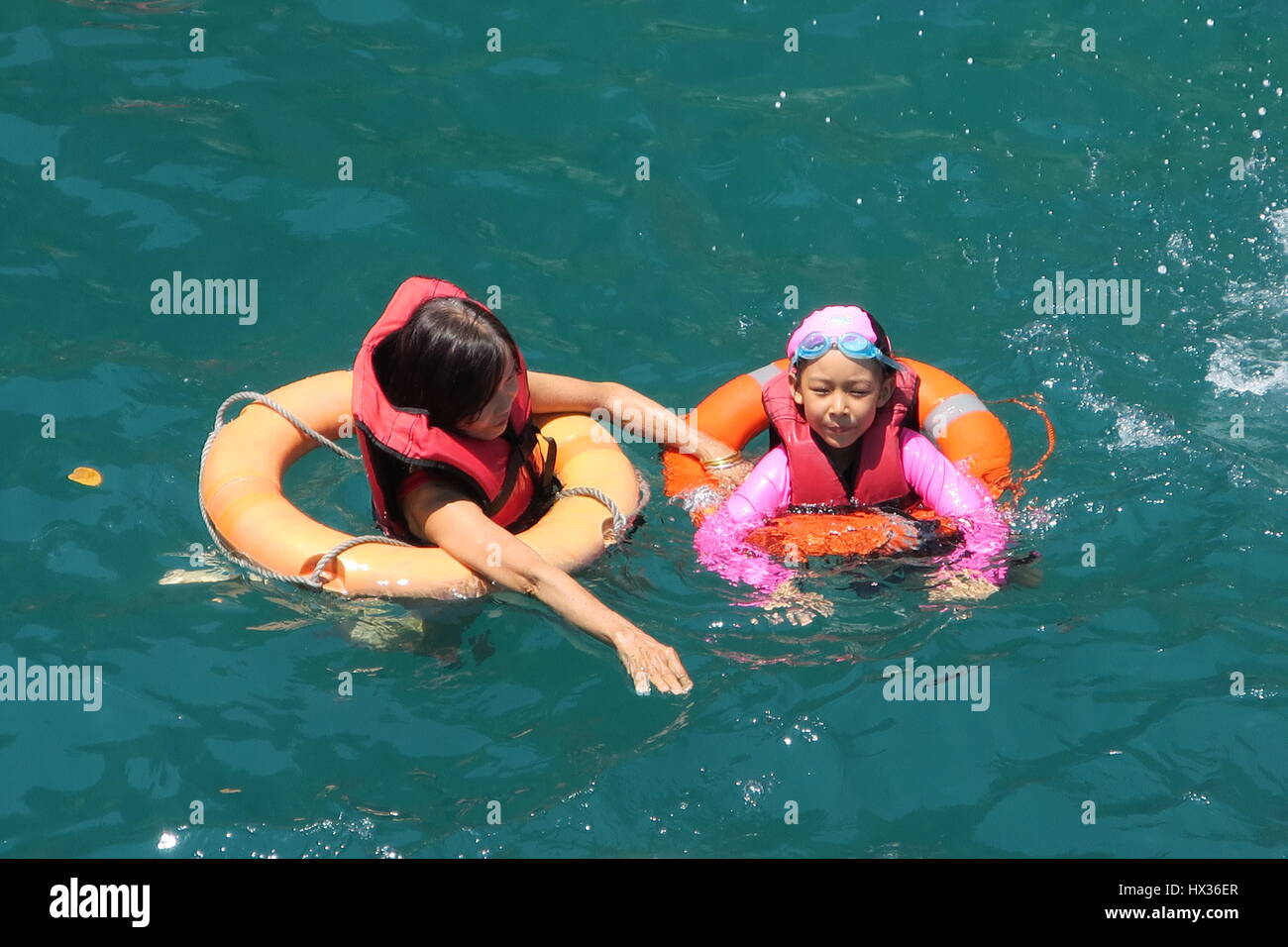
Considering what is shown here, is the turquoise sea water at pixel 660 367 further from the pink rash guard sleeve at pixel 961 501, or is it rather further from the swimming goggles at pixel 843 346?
the swimming goggles at pixel 843 346

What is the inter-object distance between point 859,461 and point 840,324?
66 centimetres

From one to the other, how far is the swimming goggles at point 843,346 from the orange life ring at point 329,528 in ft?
3.26

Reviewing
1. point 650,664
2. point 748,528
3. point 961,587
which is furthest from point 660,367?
point 650,664

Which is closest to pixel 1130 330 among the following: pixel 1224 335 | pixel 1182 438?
pixel 1224 335


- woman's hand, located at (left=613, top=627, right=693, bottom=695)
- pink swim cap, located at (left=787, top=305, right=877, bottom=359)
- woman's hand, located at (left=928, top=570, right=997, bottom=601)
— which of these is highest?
pink swim cap, located at (left=787, top=305, right=877, bottom=359)

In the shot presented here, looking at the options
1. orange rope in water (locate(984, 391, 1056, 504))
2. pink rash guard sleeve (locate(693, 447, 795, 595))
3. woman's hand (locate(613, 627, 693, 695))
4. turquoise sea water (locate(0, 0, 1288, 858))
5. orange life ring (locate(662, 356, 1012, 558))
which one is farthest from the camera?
orange rope in water (locate(984, 391, 1056, 504))

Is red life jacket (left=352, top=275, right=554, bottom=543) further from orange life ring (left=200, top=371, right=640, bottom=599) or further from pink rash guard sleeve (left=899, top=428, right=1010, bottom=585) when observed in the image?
pink rash guard sleeve (left=899, top=428, right=1010, bottom=585)

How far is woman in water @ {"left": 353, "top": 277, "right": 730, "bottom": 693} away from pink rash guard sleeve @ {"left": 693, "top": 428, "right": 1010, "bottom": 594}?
907mm

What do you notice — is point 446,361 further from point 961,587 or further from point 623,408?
point 961,587

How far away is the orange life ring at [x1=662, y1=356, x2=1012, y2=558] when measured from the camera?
6062 millimetres

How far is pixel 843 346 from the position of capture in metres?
5.86

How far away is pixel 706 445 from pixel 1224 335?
3076 millimetres

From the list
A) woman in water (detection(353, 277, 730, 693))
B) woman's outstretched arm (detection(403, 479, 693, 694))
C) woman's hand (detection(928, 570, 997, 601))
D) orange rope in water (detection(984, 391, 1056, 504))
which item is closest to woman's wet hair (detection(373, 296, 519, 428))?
woman in water (detection(353, 277, 730, 693))

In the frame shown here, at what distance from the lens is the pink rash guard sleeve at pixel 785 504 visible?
19.6ft
